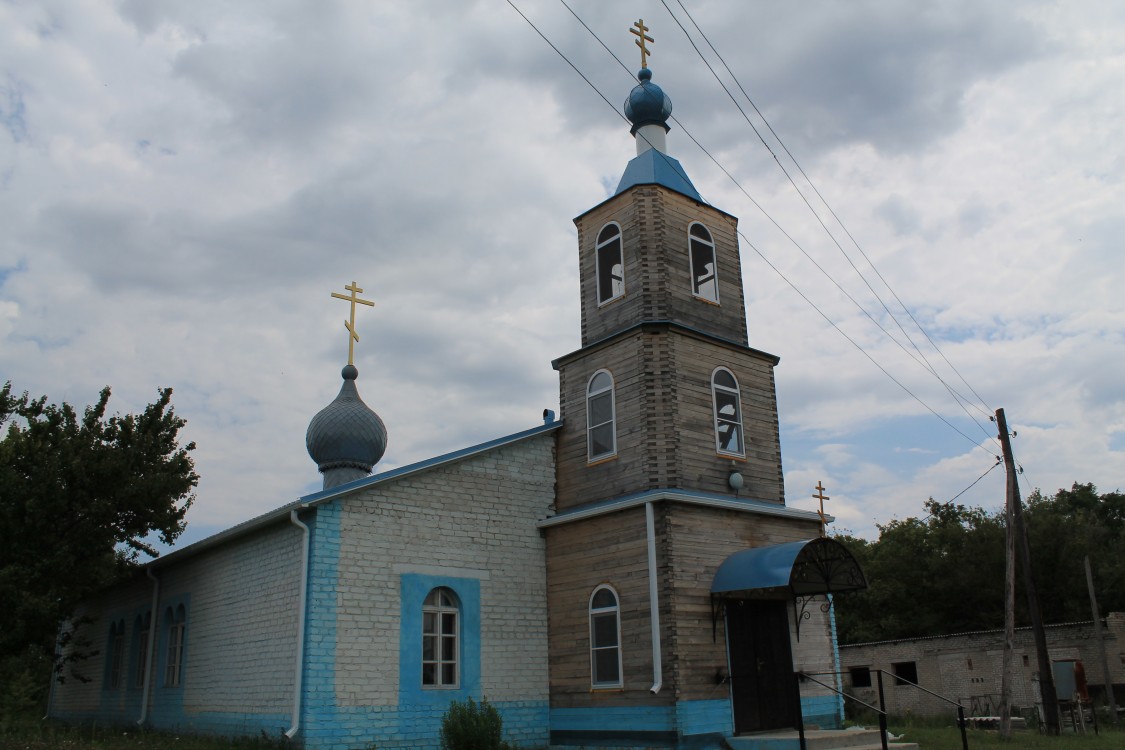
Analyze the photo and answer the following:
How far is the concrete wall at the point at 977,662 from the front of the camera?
2759 cm

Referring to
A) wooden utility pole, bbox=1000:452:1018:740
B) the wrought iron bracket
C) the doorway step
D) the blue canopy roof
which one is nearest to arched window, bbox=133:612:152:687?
the blue canopy roof

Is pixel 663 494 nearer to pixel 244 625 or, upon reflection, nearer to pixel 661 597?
pixel 661 597

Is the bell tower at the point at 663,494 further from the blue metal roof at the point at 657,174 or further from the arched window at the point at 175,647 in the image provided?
the arched window at the point at 175,647

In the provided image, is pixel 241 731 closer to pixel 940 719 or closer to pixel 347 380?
pixel 347 380

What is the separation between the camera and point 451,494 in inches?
562

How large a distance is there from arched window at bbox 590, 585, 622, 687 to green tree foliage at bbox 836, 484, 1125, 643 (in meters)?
24.6

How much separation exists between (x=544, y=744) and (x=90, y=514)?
9348 millimetres

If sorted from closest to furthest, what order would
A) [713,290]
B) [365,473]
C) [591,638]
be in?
1. [591,638]
2. [713,290]
3. [365,473]

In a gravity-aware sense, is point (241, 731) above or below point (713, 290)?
below

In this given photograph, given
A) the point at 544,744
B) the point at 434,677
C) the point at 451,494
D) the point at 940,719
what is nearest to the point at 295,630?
the point at 434,677

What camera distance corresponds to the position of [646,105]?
17.5m

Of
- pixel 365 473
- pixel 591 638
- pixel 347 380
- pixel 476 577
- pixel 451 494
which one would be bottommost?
pixel 591 638

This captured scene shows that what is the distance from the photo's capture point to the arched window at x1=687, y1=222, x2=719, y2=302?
53.9 ft

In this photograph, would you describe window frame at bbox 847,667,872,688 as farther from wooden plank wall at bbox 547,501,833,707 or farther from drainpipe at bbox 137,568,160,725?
drainpipe at bbox 137,568,160,725
